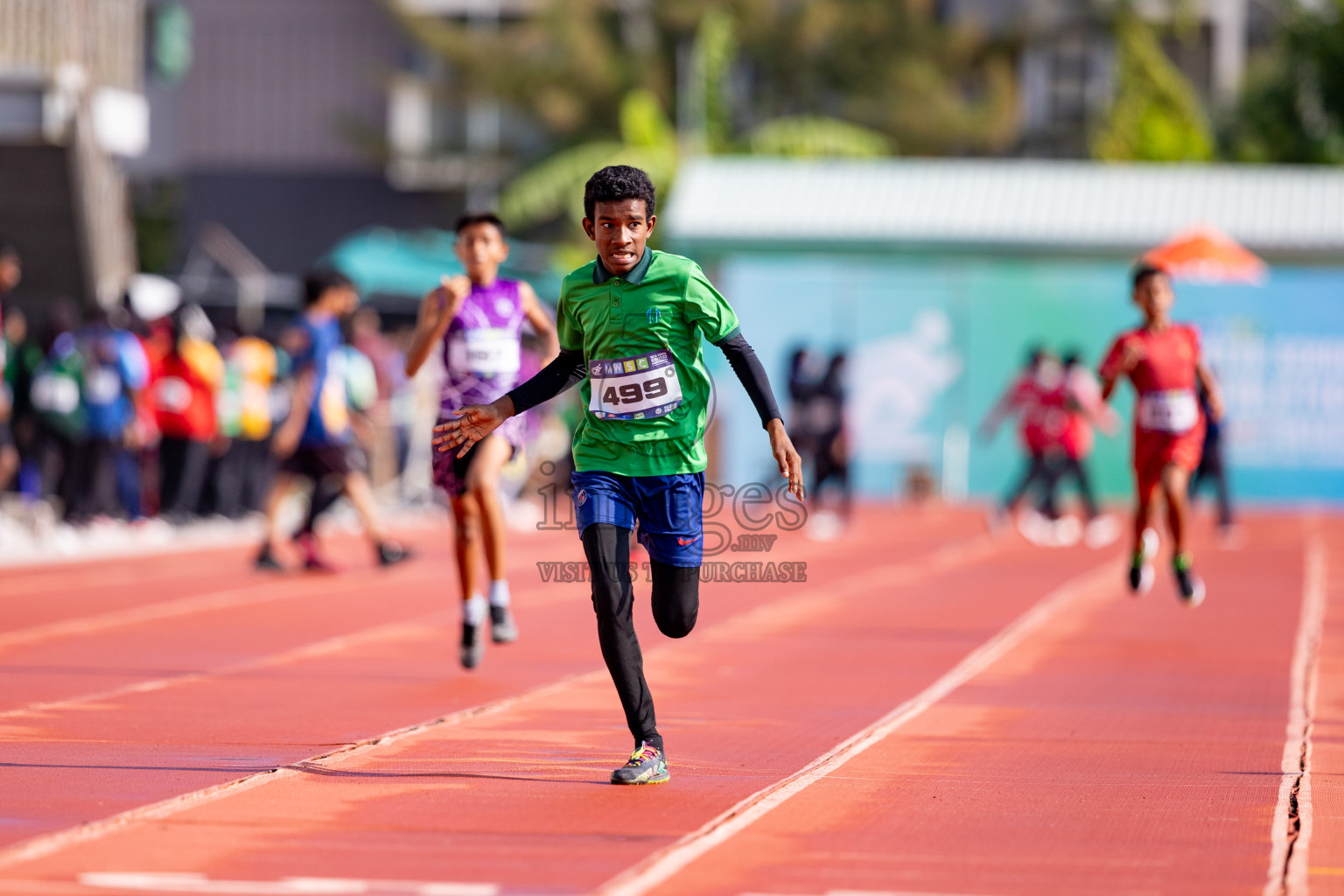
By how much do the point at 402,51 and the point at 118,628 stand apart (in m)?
39.8

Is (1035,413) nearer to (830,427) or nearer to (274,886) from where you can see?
(830,427)

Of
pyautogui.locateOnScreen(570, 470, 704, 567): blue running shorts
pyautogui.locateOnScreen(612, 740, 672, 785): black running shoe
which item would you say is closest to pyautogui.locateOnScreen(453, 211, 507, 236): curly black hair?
pyautogui.locateOnScreen(570, 470, 704, 567): blue running shorts

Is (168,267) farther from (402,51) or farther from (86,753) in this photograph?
(86,753)

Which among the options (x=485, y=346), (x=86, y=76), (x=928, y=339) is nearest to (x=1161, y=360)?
(x=485, y=346)

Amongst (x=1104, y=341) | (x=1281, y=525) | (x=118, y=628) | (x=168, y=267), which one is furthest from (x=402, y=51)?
(x=118, y=628)

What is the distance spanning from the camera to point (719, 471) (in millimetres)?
29828

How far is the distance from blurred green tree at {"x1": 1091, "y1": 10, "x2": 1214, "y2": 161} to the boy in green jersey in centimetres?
3481

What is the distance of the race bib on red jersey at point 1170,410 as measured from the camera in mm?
12820

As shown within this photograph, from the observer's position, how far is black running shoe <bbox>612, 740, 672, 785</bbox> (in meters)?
6.88

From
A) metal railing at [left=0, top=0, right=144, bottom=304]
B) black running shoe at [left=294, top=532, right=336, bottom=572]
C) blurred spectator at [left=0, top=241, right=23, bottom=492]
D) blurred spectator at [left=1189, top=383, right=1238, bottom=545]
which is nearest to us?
blurred spectator at [left=0, top=241, right=23, bottom=492]

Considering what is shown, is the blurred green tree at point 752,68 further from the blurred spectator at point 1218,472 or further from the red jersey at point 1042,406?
the blurred spectator at point 1218,472

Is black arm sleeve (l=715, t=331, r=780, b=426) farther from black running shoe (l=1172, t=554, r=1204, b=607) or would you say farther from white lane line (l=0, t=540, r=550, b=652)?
black running shoe (l=1172, t=554, r=1204, b=607)

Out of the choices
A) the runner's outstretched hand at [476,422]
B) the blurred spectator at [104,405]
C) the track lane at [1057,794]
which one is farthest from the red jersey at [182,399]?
the runner's outstretched hand at [476,422]

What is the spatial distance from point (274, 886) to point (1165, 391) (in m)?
8.54
